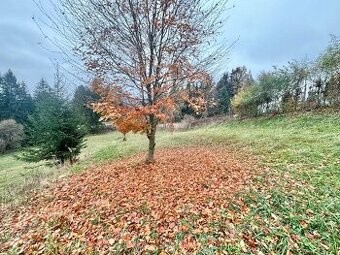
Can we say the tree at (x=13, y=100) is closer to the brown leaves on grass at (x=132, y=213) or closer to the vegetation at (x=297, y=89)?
the vegetation at (x=297, y=89)

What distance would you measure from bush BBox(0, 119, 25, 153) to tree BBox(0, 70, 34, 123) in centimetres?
862

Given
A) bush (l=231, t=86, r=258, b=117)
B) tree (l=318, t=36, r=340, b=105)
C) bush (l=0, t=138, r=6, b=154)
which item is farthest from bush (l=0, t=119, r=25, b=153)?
tree (l=318, t=36, r=340, b=105)

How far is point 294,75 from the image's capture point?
1525 centimetres

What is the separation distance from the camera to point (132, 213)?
4.21 m

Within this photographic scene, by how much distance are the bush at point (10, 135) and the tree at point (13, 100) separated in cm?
862

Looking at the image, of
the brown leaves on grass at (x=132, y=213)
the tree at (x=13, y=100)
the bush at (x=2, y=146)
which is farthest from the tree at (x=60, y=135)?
the tree at (x=13, y=100)

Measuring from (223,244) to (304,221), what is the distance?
1277mm

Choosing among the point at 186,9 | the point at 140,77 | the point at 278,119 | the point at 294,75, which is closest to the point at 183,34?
the point at 186,9

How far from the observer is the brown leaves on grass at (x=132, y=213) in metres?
3.54

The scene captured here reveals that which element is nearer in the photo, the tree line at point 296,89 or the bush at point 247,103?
the tree line at point 296,89

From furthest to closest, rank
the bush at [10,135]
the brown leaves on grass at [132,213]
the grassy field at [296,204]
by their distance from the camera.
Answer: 1. the bush at [10,135]
2. the brown leaves on grass at [132,213]
3. the grassy field at [296,204]

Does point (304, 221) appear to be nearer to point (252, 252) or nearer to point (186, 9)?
point (252, 252)

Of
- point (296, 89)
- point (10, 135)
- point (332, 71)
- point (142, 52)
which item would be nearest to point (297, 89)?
point (296, 89)

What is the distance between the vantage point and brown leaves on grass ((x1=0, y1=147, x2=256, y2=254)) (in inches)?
139
